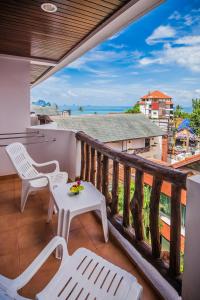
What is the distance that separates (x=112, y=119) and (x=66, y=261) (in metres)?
18.9

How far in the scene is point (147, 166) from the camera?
1749mm

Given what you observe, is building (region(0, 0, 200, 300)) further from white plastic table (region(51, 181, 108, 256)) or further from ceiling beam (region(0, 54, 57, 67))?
white plastic table (region(51, 181, 108, 256))

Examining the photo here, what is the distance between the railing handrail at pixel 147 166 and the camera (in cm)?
142

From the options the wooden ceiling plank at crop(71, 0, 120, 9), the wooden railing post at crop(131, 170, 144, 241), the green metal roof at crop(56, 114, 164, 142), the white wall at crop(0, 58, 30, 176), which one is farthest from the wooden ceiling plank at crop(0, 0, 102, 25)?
the green metal roof at crop(56, 114, 164, 142)

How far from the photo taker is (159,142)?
2056 cm

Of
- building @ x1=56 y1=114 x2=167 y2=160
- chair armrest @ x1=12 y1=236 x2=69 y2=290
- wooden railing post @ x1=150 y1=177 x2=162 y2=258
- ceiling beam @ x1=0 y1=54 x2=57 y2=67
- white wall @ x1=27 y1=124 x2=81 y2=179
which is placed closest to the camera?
chair armrest @ x1=12 y1=236 x2=69 y2=290

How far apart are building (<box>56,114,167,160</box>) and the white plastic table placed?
14.1m

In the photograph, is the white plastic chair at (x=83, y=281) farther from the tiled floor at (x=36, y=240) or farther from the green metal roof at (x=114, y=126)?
the green metal roof at (x=114, y=126)

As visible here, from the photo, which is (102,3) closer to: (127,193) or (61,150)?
(127,193)

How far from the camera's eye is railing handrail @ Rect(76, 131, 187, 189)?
1421 millimetres

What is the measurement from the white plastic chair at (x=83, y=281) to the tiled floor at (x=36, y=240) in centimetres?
53

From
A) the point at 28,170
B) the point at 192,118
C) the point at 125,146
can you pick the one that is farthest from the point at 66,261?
the point at 192,118

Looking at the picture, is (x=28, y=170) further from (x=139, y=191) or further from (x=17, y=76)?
(x=17, y=76)

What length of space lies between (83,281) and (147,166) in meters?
0.96
